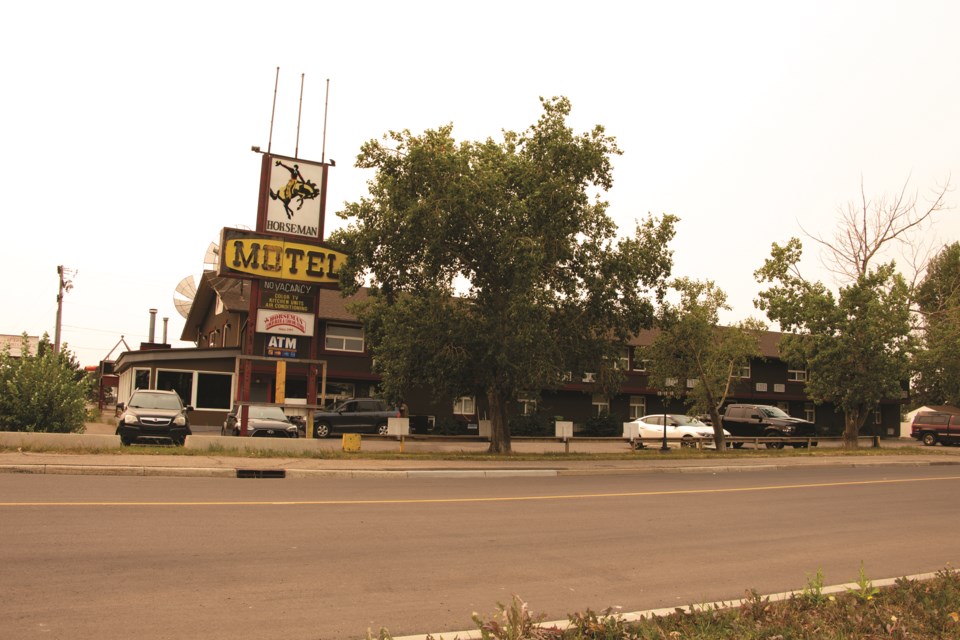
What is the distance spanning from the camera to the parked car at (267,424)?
23.4 metres

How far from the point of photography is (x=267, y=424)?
23547 millimetres

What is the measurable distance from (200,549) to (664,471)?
49.7 feet

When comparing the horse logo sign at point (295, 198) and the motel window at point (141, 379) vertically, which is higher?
the horse logo sign at point (295, 198)

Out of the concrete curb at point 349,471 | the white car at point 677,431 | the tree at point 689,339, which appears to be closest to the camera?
the concrete curb at point 349,471

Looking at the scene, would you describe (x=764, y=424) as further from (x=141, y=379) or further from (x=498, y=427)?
(x=141, y=379)

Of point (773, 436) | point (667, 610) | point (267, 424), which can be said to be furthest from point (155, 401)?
point (773, 436)

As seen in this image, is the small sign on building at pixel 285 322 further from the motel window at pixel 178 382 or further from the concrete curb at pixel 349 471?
the motel window at pixel 178 382

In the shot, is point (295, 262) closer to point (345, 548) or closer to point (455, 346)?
point (455, 346)

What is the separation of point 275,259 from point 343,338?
17199 mm

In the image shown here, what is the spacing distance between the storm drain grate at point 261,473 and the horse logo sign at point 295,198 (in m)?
9.21

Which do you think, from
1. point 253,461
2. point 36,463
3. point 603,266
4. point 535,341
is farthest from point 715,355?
point 36,463

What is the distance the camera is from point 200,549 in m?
7.70

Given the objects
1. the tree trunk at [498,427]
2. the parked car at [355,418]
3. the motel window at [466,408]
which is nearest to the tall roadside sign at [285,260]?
the tree trunk at [498,427]

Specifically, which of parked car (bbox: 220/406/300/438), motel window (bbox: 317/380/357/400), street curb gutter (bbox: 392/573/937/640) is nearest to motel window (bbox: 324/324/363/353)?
motel window (bbox: 317/380/357/400)
